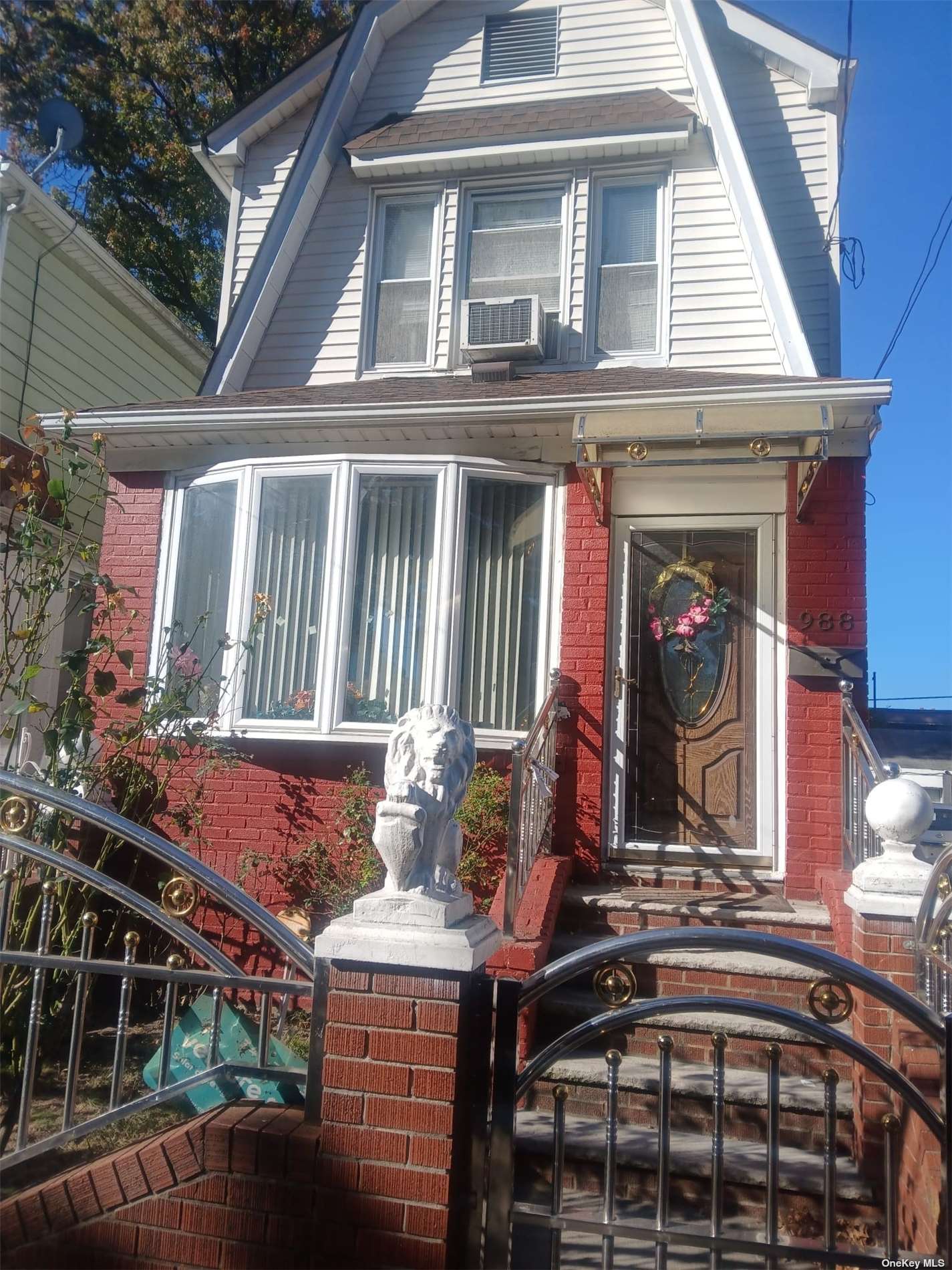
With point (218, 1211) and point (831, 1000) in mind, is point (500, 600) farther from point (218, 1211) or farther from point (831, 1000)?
point (218, 1211)

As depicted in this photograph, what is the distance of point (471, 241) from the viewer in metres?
7.59

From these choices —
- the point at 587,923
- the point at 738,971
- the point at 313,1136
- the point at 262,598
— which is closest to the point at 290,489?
the point at 262,598

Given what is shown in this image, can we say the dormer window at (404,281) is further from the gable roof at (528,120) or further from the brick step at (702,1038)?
the brick step at (702,1038)

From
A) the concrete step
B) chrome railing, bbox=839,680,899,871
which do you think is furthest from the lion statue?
chrome railing, bbox=839,680,899,871

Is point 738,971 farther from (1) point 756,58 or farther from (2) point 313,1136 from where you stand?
(1) point 756,58

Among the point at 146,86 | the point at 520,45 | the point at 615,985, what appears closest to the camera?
the point at 615,985

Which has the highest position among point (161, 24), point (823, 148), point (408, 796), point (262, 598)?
point (161, 24)

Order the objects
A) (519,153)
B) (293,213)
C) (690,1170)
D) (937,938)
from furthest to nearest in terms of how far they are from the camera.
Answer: (293,213) → (519,153) → (690,1170) → (937,938)

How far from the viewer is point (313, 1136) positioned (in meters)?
2.31

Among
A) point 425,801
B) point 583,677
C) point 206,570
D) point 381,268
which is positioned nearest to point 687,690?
point 583,677

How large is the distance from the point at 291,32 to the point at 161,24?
6.91 ft

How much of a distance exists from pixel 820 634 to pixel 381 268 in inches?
189

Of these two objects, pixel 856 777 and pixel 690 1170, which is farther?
pixel 856 777

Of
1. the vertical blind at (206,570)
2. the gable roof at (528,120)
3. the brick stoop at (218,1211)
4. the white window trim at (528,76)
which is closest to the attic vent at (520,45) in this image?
the white window trim at (528,76)
